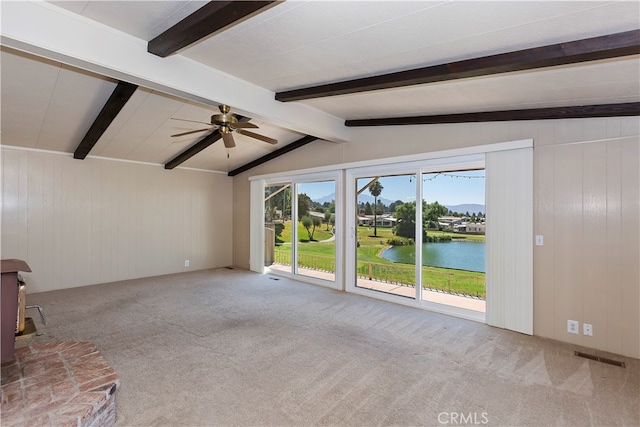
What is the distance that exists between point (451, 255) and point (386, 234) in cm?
97

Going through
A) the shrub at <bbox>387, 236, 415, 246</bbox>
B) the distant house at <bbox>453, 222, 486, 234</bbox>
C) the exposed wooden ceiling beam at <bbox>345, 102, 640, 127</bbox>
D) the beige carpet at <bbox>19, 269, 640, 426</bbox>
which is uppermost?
the exposed wooden ceiling beam at <bbox>345, 102, 640, 127</bbox>

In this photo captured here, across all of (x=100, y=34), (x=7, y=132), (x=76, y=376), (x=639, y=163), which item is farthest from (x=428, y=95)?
(x=7, y=132)

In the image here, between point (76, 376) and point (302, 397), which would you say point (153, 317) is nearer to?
point (76, 376)

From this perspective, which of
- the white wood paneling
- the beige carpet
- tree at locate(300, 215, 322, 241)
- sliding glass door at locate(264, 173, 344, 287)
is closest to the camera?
the beige carpet

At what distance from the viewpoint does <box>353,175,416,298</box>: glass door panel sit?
4551mm

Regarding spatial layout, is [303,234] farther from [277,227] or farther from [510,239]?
[510,239]

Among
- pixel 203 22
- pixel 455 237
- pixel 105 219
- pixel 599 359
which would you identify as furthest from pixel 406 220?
pixel 105 219

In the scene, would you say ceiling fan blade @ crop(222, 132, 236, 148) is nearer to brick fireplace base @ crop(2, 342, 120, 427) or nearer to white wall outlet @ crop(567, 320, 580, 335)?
brick fireplace base @ crop(2, 342, 120, 427)

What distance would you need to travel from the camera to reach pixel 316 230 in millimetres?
5941

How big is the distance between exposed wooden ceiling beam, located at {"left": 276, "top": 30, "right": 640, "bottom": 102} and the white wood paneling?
1445mm

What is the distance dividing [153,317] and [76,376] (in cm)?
174

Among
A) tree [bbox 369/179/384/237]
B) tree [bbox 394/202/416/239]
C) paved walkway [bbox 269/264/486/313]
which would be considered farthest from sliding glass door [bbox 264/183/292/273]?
tree [bbox 394/202/416/239]

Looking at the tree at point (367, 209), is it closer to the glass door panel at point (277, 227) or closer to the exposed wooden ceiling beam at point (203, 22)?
the glass door panel at point (277, 227)

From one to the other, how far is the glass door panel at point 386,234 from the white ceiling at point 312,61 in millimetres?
1129
